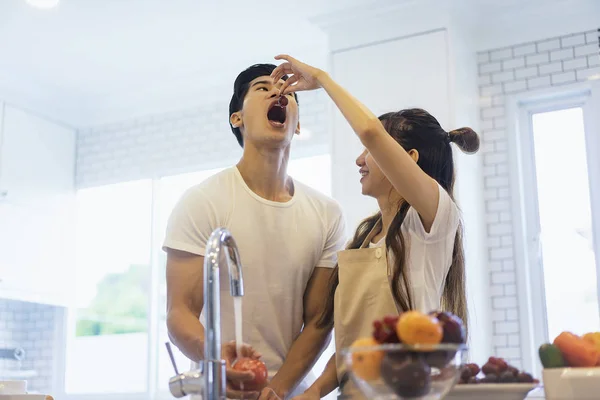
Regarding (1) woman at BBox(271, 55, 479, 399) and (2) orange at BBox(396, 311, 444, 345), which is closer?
(2) orange at BBox(396, 311, 444, 345)

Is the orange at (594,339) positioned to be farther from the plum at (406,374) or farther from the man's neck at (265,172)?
the man's neck at (265,172)

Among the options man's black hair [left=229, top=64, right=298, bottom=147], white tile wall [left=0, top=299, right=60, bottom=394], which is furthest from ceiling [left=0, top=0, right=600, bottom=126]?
man's black hair [left=229, top=64, right=298, bottom=147]

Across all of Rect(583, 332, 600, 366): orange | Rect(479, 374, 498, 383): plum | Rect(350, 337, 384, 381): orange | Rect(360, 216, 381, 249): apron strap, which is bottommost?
Rect(479, 374, 498, 383): plum

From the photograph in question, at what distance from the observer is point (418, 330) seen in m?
1.14

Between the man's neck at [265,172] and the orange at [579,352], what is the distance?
1.14 m

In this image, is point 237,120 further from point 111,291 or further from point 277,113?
point 111,291

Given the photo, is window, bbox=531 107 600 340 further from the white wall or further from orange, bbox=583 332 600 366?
orange, bbox=583 332 600 366

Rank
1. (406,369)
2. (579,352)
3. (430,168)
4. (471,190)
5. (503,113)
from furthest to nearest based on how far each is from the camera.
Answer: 1. (503,113)
2. (471,190)
3. (430,168)
4. (579,352)
5. (406,369)

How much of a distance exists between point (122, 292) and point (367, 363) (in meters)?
4.96

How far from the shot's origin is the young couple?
189 cm

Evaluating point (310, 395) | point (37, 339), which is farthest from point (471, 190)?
point (37, 339)

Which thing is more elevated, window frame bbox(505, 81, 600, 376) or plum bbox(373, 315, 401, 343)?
window frame bbox(505, 81, 600, 376)

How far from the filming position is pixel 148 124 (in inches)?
236

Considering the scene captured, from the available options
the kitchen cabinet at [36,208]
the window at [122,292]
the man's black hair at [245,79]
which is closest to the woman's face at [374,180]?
the man's black hair at [245,79]
